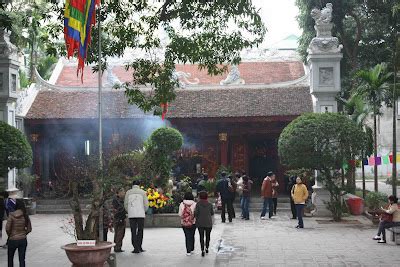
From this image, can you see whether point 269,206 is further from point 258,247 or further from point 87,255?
point 87,255

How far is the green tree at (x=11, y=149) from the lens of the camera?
16.1 meters

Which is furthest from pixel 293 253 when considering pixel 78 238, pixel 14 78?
pixel 14 78

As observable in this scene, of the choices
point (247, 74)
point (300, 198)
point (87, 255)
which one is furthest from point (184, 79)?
point (87, 255)

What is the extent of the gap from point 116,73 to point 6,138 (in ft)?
42.9

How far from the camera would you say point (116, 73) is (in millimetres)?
28953

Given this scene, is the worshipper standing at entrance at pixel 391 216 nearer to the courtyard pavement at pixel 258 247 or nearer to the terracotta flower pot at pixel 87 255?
the courtyard pavement at pixel 258 247

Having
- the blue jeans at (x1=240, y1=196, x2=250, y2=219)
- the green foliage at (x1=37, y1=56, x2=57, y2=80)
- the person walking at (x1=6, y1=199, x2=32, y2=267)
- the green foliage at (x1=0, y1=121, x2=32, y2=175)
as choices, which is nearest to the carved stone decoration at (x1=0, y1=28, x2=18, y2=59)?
the green foliage at (x1=0, y1=121, x2=32, y2=175)

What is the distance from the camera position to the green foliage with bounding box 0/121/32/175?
16109 mm

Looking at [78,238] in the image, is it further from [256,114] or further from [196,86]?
[196,86]

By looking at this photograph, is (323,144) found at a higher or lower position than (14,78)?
lower

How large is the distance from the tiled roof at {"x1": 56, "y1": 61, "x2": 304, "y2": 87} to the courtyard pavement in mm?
11542

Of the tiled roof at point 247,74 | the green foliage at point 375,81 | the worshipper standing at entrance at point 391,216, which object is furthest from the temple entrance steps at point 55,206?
the worshipper standing at entrance at point 391,216

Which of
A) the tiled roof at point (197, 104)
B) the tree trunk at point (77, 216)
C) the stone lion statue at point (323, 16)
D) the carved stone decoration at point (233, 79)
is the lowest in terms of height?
the tree trunk at point (77, 216)

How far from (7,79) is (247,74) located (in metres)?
12.3
